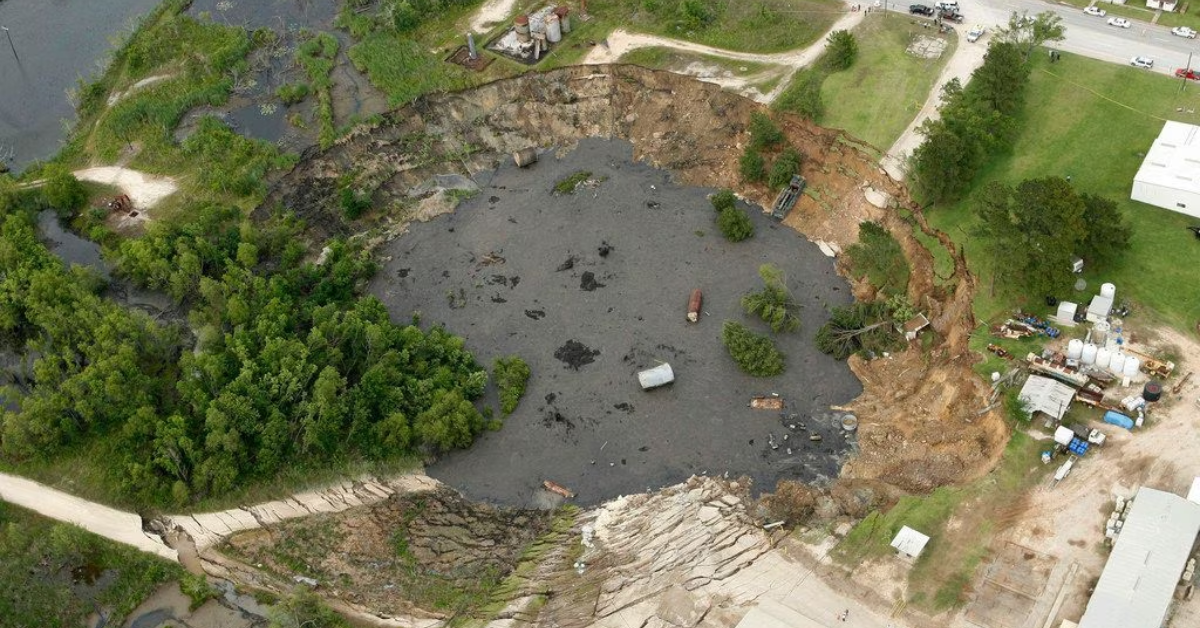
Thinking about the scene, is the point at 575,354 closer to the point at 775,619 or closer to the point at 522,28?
the point at 775,619

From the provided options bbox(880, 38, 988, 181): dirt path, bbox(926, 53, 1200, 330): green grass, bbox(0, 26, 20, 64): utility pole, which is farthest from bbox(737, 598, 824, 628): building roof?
bbox(0, 26, 20, 64): utility pole

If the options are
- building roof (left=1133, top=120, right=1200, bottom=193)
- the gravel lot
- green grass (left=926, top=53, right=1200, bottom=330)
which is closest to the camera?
green grass (left=926, top=53, right=1200, bottom=330)

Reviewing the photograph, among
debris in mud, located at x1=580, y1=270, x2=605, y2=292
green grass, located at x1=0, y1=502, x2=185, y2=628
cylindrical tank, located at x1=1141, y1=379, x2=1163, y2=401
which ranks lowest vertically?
green grass, located at x1=0, y1=502, x2=185, y2=628

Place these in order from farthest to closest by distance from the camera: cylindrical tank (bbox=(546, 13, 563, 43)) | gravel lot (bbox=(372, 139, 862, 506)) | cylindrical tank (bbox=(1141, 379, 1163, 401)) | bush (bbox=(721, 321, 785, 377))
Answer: cylindrical tank (bbox=(546, 13, 563, 43)), bush (bbox=(721, 321, 785, 377)), gravel lot (bbox=(372, 139, 862, 506)), cylindrical tank (bbox=(1141, 379, 1163, 401))

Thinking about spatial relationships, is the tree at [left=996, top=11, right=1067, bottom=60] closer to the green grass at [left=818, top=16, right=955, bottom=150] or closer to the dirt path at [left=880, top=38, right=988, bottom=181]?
the dirt path at [left=880, top=38, right=988, bottom=181]

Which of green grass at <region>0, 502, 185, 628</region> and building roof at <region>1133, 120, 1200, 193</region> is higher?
building roof at <region>1133, 120, 1200, 193</region>
